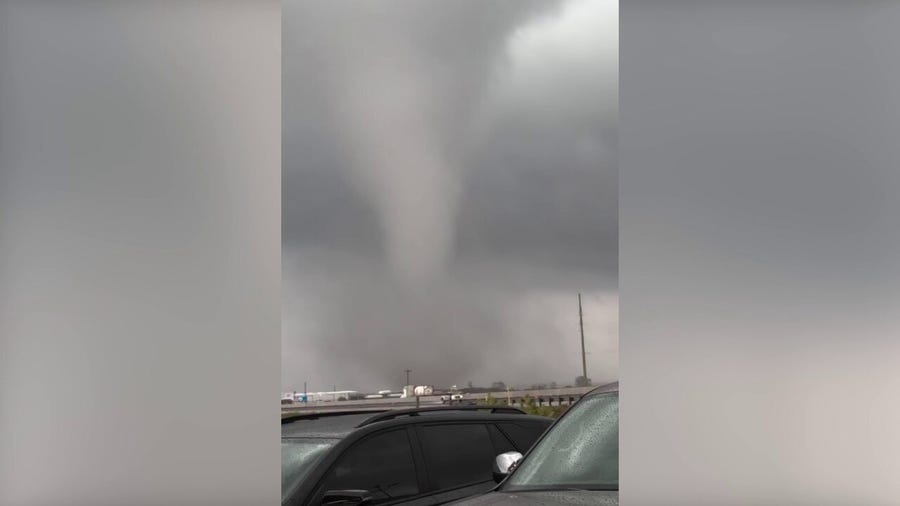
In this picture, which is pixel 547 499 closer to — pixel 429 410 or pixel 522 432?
pixel 429 410

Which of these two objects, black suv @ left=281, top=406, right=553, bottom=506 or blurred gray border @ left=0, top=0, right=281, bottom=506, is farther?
black suv @ left=281, top=406, right=553, bottom=506

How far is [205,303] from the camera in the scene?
3414mm

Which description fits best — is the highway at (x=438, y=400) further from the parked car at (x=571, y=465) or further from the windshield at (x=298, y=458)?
the parked car at (x=571, y=465)

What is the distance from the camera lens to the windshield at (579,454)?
3070 mm

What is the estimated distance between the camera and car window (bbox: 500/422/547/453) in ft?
15.2

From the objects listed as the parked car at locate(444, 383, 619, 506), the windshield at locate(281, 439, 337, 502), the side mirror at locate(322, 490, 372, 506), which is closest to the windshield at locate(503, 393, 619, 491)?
the parked car at locate(444, 383, 619, 506)

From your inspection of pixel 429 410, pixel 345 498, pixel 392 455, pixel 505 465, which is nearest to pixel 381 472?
pixel 392 455

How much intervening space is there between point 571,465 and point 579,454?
0.07 m

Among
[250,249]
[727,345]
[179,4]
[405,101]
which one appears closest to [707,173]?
[727,345]

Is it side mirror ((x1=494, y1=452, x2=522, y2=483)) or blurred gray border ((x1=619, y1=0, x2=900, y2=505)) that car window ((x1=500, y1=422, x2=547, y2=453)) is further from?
blurred gray border ((x1=619, y1=0, x2=900, y2=505))

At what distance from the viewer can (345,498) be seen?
3316mm

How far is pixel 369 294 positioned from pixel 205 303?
19.4 ft

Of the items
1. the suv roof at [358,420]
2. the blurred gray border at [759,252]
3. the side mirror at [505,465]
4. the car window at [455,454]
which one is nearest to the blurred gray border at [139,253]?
the suv roof at [358,420]

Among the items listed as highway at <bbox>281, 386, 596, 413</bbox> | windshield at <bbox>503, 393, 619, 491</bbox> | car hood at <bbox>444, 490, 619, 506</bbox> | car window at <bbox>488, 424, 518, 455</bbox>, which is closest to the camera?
car hood at <bbox>444, 490, 619, 506</bbox>
